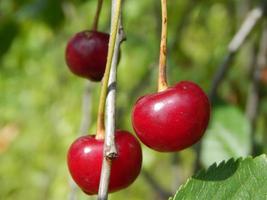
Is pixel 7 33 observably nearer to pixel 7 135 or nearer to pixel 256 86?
pixel 256 86

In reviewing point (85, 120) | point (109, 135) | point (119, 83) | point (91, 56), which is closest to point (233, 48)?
point (85, 120)

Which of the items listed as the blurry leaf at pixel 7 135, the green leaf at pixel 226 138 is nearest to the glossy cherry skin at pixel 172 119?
the green leaf at pixel 226 138

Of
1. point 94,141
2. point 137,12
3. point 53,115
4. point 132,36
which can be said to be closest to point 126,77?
point 137,12

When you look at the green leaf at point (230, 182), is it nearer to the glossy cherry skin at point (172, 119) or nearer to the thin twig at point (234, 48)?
the glossy cherry skin at point (172, 119)

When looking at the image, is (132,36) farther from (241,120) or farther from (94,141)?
(94,141)

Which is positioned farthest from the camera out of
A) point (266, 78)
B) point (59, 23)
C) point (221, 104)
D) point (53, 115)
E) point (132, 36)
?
point (53, 115)
